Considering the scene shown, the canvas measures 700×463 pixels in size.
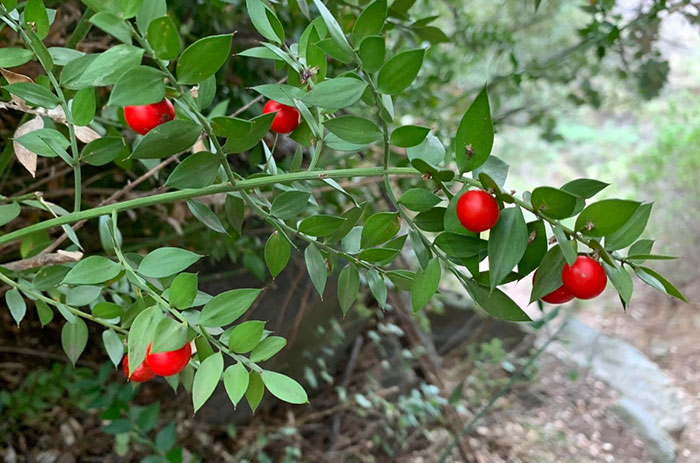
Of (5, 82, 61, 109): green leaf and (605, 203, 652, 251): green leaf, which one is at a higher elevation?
(605, 203, 652, 251): green leaf

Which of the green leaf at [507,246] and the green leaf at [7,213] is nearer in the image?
the green leaf at [507,246]

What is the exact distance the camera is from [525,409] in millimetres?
2262

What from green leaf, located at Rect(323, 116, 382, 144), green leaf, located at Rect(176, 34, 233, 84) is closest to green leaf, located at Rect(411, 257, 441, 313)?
green leaf, located at Rect(323, 116, 382, 144)

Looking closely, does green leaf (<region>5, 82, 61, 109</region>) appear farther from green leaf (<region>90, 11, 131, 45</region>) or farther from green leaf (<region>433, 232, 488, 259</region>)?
green leaf (<region>433, 232, 488, 259</region>)

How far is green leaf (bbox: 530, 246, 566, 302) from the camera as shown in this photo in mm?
412

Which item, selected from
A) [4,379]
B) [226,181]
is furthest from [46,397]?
[226,181]

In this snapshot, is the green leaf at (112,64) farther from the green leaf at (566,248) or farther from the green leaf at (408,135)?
the green leaf at (566,248)

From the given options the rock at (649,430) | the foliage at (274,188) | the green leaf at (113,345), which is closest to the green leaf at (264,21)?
the foliage at (274,188)

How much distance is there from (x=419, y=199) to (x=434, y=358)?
164cm

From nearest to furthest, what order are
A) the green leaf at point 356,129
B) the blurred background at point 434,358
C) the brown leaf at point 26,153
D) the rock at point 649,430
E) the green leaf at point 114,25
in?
the green leaf at point 114,25 < the green leaf at point 356,129 < the brown leaf at point 26,153 < the blurred background at point 434,358 < the rock at point 649,430

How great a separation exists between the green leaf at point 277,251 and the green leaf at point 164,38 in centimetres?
20

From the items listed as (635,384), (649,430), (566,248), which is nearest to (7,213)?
(566,248)

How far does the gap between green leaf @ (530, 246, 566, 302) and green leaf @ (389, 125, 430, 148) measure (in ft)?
0.40

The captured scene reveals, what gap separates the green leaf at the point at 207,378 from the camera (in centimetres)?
42
